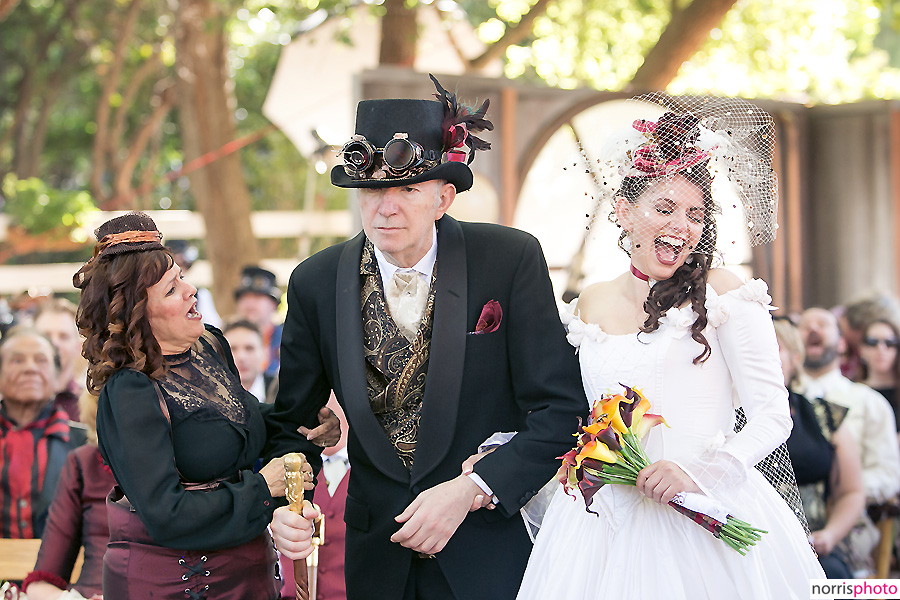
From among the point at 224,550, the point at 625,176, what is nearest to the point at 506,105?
the point at 625,176

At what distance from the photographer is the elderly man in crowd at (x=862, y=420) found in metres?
4.54

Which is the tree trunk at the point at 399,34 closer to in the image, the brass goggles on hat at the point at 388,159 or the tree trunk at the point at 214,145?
the tree trunk at the point at 214,145

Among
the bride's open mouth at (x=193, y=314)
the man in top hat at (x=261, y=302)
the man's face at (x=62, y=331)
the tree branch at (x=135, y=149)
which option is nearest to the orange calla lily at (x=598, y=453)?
the bride's open mouth at (x=193, y=314)

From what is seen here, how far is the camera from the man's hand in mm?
2180

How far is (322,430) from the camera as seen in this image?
2.50 meters

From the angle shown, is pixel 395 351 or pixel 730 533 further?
pixel 395 351

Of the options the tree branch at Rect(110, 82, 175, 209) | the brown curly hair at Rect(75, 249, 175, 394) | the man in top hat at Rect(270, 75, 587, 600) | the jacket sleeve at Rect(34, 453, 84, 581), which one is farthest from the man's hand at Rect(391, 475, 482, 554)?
the tree branch at Rect(110, 82, 175, 209)

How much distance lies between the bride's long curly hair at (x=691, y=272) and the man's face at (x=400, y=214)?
0.53 metres

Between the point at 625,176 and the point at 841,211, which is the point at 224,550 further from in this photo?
the point at 841,211

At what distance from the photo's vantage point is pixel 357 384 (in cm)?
233

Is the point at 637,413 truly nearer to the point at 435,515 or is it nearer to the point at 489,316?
the point at 489,316

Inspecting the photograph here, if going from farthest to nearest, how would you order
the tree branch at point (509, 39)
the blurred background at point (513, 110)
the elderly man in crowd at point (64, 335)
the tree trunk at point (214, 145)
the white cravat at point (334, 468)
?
the tree branch at point (509, 39)
the tree trunk at point (214, 145)
the blurred background at point (513, 110)
the elderly man in crowd at point (64, 335)
the white cravat at point (334, 468)

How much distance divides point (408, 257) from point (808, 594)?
1.28 m

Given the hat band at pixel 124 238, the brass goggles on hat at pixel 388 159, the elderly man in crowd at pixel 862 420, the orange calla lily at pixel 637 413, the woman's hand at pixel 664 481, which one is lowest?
the elderly man in crowd at pixel 862 420
